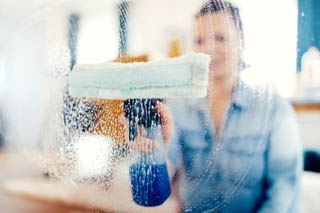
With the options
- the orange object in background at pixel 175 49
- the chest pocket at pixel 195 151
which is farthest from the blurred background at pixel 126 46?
the chest pocket at pixel 195 151

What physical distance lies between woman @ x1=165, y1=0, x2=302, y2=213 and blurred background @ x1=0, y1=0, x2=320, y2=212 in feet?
0.06

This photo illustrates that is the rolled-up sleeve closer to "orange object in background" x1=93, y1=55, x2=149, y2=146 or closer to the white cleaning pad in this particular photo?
the white cleaning pad

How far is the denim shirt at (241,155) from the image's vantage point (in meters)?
0.50

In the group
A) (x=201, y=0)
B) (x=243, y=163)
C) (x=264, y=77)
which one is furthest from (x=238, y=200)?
(x=201, y=0)

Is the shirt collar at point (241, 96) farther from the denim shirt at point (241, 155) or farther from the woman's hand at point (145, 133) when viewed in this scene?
the woman's hand at point (145, 133)

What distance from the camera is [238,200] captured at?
55 cm

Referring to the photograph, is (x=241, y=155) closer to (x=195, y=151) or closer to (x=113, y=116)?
(x=195, y=151)

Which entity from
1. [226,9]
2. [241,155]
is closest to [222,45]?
[226,9]

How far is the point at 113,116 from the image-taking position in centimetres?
66

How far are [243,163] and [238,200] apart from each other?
0.06 m

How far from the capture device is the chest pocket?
55 cm

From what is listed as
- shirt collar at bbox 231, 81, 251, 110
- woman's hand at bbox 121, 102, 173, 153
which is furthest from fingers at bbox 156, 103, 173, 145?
shirt collar at bbox 231, 81, 251, 110

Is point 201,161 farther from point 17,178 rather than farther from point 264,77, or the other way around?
point 17,178

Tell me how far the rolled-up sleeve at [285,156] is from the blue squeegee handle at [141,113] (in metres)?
0.18
